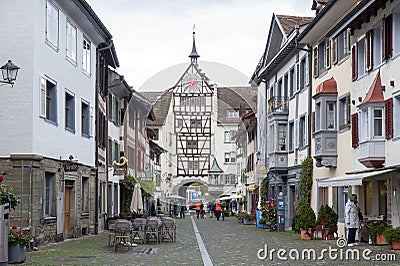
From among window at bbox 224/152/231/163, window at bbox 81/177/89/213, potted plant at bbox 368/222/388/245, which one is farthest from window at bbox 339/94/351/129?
window at bbox 81/177/89/213

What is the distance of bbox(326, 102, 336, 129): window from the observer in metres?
29.8

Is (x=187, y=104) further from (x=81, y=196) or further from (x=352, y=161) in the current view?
(x=352, y=161)

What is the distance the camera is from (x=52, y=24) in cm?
2508

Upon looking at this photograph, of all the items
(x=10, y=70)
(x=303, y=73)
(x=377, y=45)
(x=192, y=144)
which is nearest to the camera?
(x=10, y=70)

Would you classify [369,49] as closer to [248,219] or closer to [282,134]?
[282,134]

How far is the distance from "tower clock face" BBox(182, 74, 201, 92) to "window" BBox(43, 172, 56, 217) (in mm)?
7685

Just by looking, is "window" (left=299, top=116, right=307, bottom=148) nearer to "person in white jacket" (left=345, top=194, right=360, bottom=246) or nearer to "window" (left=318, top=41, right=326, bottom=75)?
"window" (left=318, top=41, right=326, bottom=75)

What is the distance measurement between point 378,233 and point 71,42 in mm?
13834

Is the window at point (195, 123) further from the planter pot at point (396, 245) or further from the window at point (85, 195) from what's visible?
the planter pot at point (396, 245)

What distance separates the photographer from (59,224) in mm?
26984

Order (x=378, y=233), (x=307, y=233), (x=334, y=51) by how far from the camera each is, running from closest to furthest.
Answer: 1. (x=378, y=233)
2. (x=307, y=233)
3. (x=334, y=51)

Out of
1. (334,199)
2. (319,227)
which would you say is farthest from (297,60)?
(319,227)

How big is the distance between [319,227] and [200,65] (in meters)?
7.49

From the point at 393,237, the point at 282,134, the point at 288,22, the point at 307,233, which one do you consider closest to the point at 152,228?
the point at 307,233
